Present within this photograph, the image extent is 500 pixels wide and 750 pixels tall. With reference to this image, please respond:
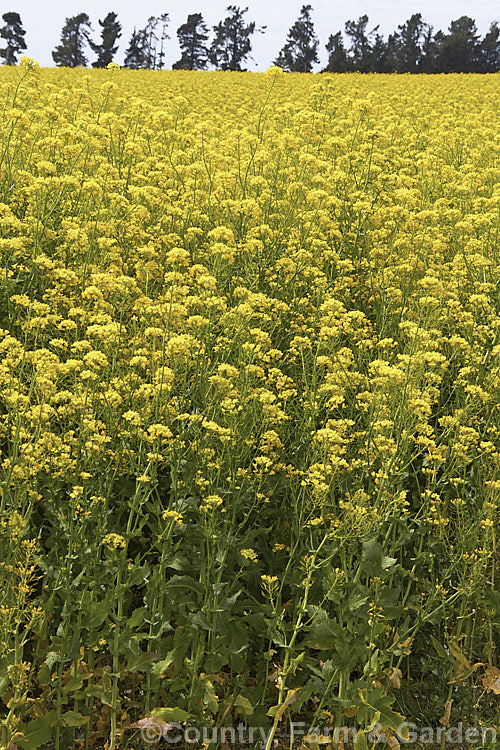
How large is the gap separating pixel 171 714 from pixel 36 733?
0.59 meters

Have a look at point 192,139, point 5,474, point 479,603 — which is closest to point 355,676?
point 479,603

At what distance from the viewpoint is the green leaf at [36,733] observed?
3154mm

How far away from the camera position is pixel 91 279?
184 inches

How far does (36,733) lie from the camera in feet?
10.4

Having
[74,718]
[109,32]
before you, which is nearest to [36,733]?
[74,718]

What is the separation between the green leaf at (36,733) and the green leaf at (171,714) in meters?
0.47

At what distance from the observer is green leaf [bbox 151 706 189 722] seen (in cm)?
323

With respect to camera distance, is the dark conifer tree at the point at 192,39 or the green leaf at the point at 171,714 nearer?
the green leaf at the point at 171,714

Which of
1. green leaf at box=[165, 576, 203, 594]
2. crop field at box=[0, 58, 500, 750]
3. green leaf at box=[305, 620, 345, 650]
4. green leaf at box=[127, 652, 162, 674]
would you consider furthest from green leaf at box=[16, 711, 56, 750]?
green leaf at box=[305, 620, 345, 650]

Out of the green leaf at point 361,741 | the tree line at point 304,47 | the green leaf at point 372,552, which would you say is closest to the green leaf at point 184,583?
the green leaf at point 372,552

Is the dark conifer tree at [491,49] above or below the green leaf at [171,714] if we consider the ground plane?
above

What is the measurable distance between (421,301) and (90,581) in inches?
110

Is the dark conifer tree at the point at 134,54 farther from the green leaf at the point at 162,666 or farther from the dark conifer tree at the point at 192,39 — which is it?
the green leaf at the point at 162,666

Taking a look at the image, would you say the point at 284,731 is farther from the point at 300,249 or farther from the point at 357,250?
the point at 357,250
